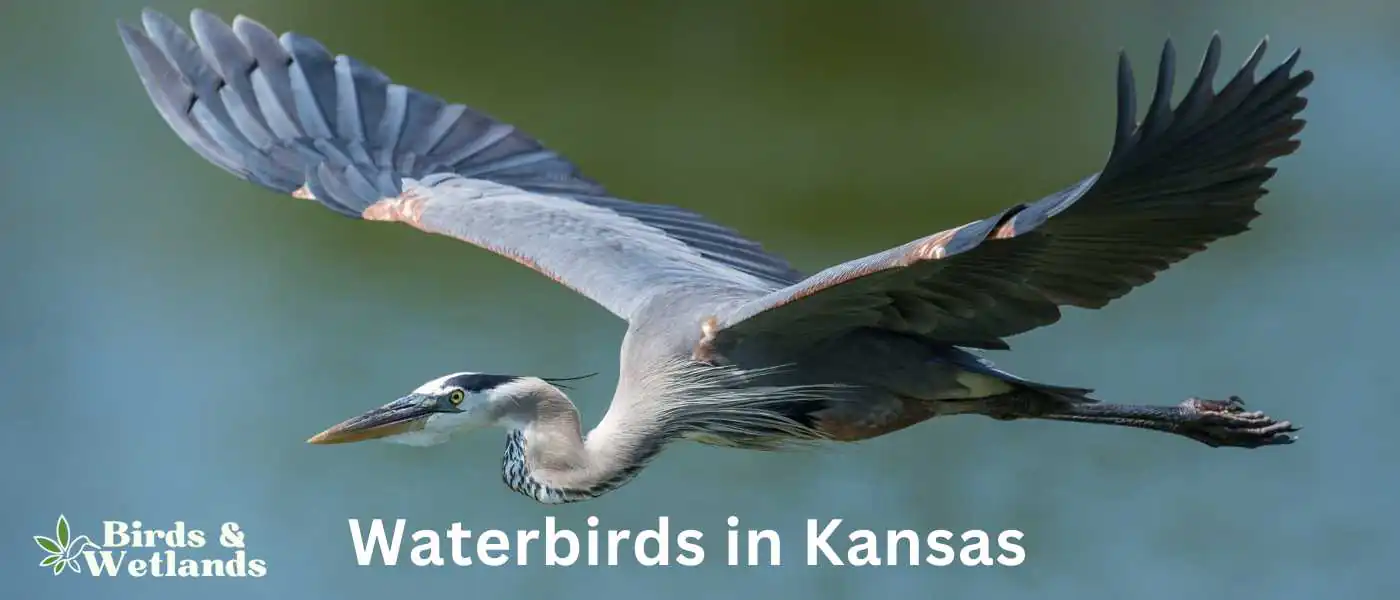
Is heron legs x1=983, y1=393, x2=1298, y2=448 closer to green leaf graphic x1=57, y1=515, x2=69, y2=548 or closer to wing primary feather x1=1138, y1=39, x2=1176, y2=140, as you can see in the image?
wing primary feather x1=1138, y1=39, x2=1176, y2=140

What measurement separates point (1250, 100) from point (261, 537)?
403 cm

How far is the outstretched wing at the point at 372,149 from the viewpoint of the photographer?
17.2 ft

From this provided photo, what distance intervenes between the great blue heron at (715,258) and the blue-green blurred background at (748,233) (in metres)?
1.44

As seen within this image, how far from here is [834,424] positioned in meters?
4.52

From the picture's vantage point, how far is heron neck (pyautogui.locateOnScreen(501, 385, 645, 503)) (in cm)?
455

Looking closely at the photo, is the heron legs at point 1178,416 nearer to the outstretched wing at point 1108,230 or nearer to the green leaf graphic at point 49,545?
the outstretched wing at point 1108,230

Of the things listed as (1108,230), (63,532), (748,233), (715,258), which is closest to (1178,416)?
(1108,230)

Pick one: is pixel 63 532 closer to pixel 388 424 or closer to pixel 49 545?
pixel 49 545

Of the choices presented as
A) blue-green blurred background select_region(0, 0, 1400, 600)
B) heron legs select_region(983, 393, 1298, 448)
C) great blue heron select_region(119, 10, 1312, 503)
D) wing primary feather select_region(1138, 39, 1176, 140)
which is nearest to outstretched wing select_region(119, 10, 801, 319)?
great blue heron select_region(119, 10, 1312, 503)

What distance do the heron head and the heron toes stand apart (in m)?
1.50

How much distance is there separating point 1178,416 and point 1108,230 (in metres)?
0.94

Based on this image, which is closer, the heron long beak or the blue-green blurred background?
the heron long beak

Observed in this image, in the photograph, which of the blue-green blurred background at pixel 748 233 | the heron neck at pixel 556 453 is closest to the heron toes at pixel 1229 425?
the heron neck at pixel 556 453

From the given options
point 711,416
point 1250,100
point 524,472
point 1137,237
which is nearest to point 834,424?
point 711,416
